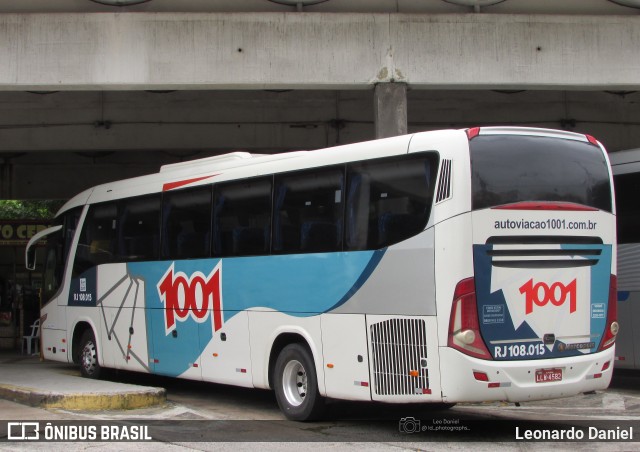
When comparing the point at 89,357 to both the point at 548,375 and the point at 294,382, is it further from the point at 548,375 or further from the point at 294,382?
the point at 548,375

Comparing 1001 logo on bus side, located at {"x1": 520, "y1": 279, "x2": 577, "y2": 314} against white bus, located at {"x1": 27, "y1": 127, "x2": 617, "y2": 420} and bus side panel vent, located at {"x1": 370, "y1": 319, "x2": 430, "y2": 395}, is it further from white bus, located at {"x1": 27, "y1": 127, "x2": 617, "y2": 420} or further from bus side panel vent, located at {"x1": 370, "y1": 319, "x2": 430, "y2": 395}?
bus side panel vent, located at {"x1": 370, "y1": 319, "x2": 430, "y2": 395}

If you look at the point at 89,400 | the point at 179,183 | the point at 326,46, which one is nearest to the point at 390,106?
the point at 326,46

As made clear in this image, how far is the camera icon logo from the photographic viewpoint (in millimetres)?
9538

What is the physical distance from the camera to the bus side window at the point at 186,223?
467 inches

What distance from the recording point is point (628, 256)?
13258mm

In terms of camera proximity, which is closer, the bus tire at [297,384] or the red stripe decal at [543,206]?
the red stripe decal at [543,206]

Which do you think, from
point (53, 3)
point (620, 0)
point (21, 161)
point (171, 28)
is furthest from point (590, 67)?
point (21, 161)

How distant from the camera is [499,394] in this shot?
27.2ft

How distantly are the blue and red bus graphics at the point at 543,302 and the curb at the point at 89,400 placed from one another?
16.6 feet

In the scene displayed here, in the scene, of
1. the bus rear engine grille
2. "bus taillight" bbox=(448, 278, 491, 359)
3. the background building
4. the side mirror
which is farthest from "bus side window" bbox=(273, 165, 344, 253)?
the side mirror

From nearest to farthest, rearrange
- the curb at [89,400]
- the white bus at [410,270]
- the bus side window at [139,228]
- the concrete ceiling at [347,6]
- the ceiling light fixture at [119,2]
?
1. the white bus at [410,270]
2. the curb at [89,400]
3. the bus side window at [139,228]
4. the ceiling light fixture at [119,2]
5. the concrete ceiling at [347,6]

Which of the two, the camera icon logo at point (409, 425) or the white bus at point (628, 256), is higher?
the white bus at point (628, 256)

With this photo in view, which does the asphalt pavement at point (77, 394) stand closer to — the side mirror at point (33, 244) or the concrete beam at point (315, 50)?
the side mirror at point (33, 244)

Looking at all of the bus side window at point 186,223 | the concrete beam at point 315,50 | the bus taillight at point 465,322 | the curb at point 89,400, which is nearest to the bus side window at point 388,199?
the bus taillight at point 465,322
